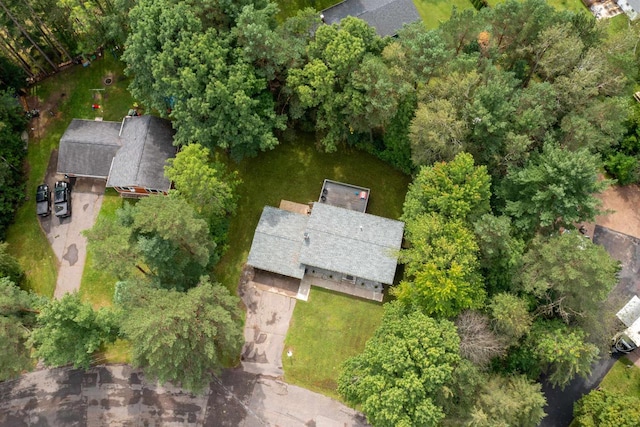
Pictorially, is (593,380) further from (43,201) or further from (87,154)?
(43,201)

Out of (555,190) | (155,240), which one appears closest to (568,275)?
(555,190)

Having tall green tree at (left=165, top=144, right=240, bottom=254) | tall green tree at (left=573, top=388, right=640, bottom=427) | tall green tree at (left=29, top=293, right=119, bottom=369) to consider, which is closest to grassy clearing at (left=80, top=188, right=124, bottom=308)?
tall green tree at (left=29, top=293, right=119, bottom=369)

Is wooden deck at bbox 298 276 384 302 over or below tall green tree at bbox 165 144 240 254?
below

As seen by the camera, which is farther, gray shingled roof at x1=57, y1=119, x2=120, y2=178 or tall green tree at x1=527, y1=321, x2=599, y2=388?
gray shingled roof at x1=57, y1=119, x2=120, y2=178

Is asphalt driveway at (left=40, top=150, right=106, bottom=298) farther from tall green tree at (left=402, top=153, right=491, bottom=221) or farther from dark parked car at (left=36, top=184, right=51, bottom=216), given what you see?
tall green tree at (left=402, top=153, right=491, bottom=221)

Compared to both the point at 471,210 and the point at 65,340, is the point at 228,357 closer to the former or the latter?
the point at 65,340
